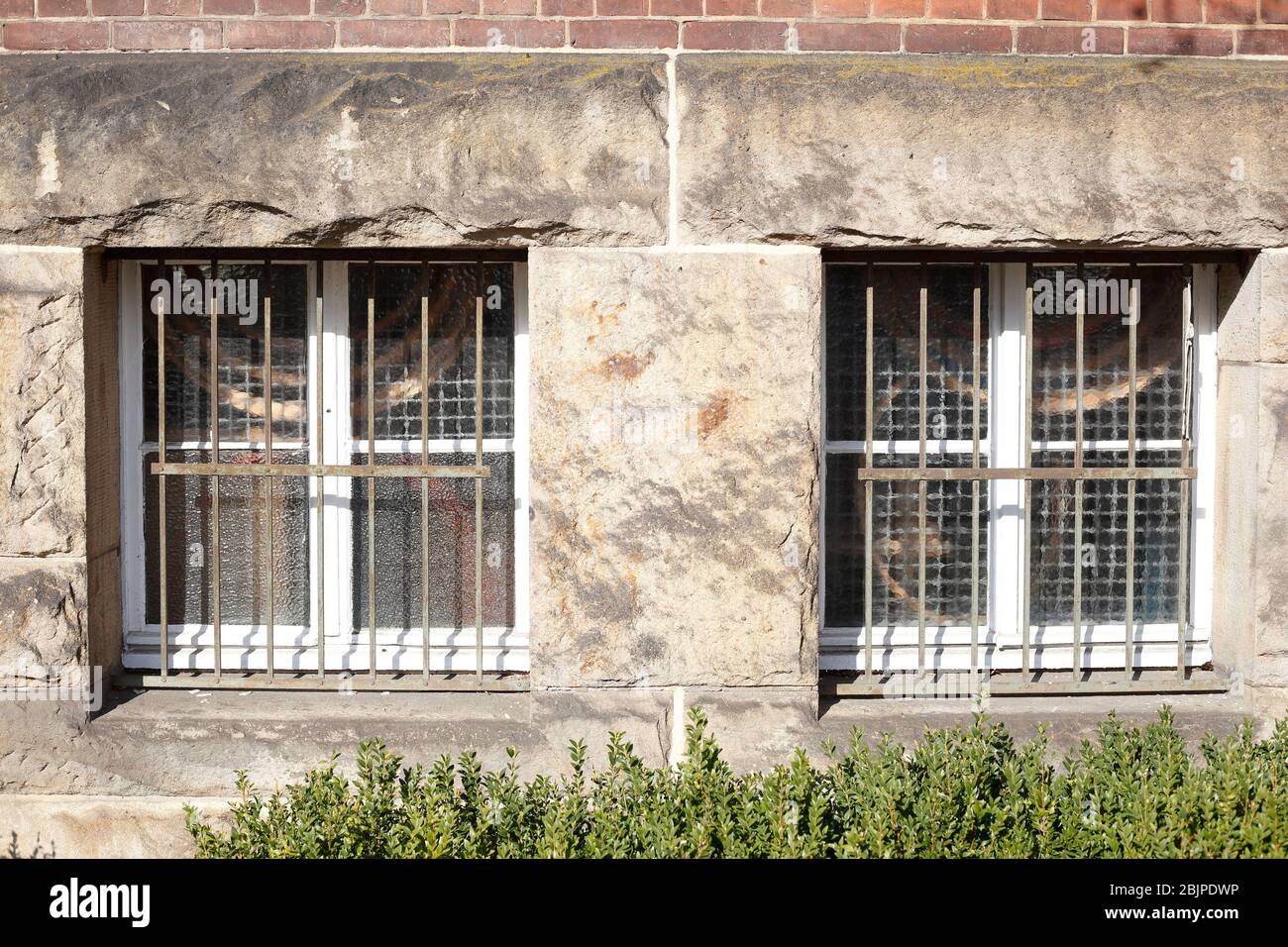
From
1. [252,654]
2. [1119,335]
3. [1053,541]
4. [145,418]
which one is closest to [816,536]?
[1053,541]

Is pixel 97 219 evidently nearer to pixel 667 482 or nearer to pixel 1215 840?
pixel 667 482

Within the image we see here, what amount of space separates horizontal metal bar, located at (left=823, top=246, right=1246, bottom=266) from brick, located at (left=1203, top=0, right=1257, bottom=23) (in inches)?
25.8

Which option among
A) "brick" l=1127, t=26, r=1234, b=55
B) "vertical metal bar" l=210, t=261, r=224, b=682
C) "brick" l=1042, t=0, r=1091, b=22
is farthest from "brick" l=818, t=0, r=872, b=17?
"vertical metal bar" l=210, t=261, r=224, b=682

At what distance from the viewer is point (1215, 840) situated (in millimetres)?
2500

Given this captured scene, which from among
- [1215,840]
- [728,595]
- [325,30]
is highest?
[325,30]

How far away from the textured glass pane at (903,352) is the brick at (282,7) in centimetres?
170

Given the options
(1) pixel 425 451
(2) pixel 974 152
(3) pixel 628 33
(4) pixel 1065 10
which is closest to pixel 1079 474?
(2) pixel 974 152

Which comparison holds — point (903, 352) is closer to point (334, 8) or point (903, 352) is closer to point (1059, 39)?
point (1059, 39)

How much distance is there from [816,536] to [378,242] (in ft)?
4.87

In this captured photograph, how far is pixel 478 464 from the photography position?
11.8 ft

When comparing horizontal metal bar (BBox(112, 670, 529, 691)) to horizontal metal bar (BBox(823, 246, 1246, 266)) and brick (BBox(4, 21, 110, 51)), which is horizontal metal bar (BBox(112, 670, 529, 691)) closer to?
horizontal metal bar (BBox(823, 246, 1246, 266))

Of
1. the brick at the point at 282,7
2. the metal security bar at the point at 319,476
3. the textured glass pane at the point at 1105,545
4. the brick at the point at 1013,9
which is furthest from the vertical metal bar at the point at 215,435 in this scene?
the textured glass pane at the point at 1105,545

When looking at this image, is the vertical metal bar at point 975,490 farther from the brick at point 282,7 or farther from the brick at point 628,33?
the brick at point 282,7

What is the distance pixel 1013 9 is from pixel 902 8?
12.5 inches
